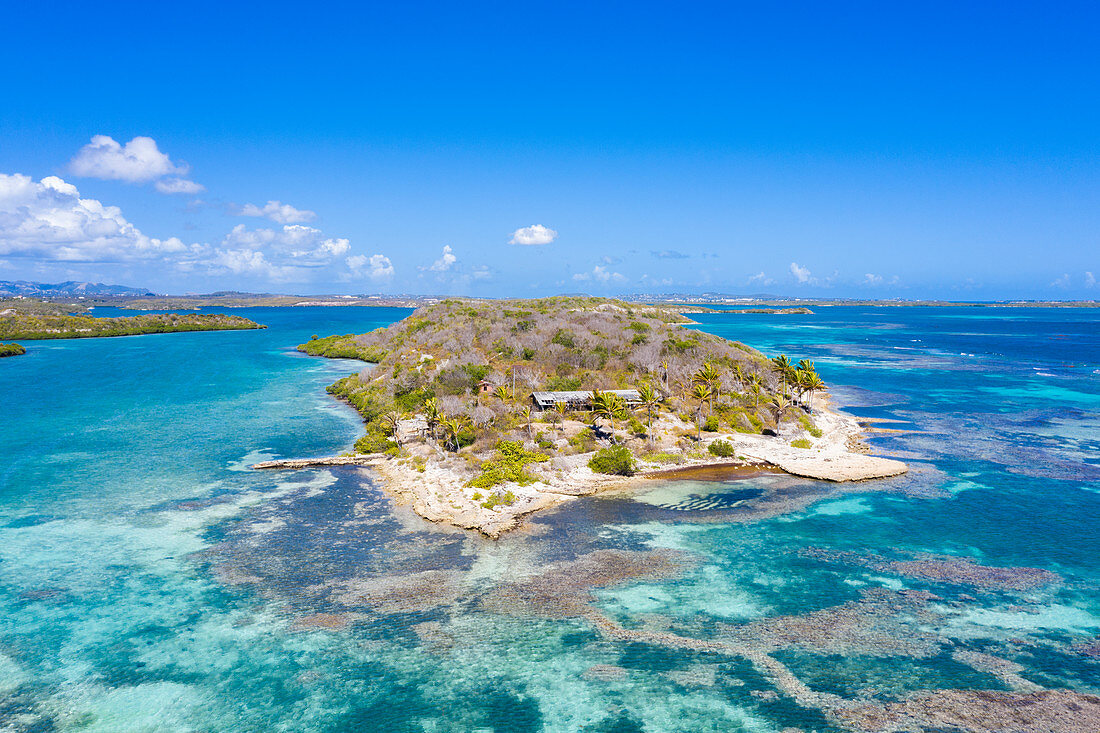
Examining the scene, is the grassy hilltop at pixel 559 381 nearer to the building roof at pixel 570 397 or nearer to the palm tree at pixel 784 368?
the palm tree at pixel 784 368

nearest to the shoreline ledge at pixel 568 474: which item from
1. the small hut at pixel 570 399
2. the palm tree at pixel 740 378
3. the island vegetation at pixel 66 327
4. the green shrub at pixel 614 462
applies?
the green shrub at pixel 614 462

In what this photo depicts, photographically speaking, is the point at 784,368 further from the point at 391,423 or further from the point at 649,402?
the point at 391,423

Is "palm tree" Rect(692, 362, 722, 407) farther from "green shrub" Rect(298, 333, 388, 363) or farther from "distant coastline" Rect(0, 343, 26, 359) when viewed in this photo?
"distant coastline" Rect(0, 343, 26, 359)

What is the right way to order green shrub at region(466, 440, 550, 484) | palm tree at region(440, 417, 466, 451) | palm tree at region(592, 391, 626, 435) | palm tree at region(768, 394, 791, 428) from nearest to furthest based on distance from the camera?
green shrub at region(466, 440, 550, 484) → palm tree at region(440, 417, 466, 451) → palm tree at region(592, 391, 626, 435) → palm tree at region(768, 394, 791, 428)

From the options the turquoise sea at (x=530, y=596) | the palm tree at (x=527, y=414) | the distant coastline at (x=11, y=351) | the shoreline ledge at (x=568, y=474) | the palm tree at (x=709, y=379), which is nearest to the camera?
the turquoise sea at (x=530, y=596)

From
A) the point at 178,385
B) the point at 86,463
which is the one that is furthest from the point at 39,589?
the point at 178,385

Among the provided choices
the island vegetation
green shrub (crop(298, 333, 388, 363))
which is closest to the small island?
green shrub (crop(298, 333, 388, 363))
